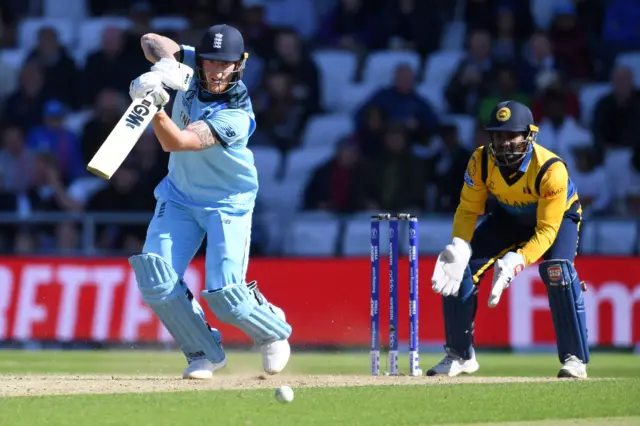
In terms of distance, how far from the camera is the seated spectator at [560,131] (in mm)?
14766

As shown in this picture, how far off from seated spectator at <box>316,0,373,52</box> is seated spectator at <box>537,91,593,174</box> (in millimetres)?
2848

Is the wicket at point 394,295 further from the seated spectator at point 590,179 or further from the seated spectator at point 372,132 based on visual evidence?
the seated spectator at point 372,132

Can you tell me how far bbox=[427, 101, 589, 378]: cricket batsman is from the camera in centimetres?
885

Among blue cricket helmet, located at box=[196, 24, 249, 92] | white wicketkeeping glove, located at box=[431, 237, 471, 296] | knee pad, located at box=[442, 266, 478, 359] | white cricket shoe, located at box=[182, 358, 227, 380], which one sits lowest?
white cricket shoe, located at box=[182, 358, 227, 380]

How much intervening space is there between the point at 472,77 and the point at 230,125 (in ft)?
25.6

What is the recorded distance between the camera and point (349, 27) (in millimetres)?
17078

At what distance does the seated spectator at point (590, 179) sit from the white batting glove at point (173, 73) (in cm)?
719

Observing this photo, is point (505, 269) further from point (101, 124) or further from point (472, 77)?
point (101, 124)

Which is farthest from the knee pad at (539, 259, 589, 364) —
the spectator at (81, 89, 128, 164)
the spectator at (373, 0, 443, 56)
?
the spectator at (373, 0, 443, 56)

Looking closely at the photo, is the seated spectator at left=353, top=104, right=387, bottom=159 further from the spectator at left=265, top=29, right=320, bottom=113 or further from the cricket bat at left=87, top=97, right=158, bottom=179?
the cricket bat at left=87, top=97, right=158, bottom=179

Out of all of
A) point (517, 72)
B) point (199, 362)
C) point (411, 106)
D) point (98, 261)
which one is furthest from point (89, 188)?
point (199, 362)

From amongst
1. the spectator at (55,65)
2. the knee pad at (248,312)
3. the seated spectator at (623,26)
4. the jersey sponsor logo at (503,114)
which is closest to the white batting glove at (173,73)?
the knee pad at (248,312)

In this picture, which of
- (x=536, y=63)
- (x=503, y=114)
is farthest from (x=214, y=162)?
(x=536, y=63)

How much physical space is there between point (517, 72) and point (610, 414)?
8.93m
